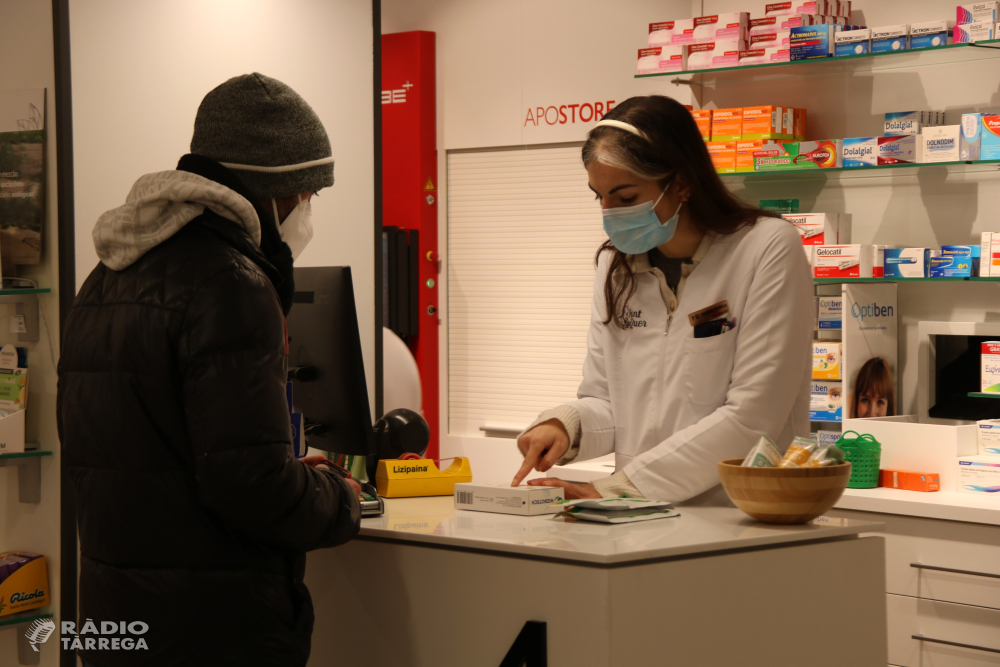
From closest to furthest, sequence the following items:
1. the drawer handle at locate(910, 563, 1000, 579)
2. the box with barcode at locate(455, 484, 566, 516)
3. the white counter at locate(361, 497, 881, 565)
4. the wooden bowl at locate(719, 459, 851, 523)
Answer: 1. the white counter at locate(361, 497, 881, 565)
2. the wooden bowl at locate(719, 459, 851, 523)
3. the box with barcode at locate(455, 484, 566, 516)
4. the drawer handle at locate(910, 563, 1000, 579)

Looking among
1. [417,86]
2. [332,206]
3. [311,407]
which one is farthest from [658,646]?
[417,86]

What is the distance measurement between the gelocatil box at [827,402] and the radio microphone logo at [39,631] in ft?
8.72

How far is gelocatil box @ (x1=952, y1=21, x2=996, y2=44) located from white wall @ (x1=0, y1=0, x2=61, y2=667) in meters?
2.94

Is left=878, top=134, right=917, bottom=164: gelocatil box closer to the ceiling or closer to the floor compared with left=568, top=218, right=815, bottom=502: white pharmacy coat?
closer to the ceiling

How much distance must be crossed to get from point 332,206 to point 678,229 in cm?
154

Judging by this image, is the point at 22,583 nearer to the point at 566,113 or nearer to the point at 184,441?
the point at 184,441

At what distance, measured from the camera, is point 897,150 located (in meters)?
3.53

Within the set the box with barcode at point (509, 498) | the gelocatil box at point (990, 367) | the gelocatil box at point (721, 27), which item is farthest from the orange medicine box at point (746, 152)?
the box with barcode at point (509, 498)

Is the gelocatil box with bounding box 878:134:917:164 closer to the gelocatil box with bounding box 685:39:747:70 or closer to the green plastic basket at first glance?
the gelocatil box with bounding box 685:39:747:70

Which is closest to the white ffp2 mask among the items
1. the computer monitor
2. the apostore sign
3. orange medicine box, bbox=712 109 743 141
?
the computer monitor

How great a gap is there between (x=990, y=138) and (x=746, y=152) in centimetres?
88

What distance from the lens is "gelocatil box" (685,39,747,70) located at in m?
3.83

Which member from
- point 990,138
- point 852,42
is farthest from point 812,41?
point 990,138

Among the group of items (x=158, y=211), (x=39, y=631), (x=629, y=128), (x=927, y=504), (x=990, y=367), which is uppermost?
(x=629, y=128)
